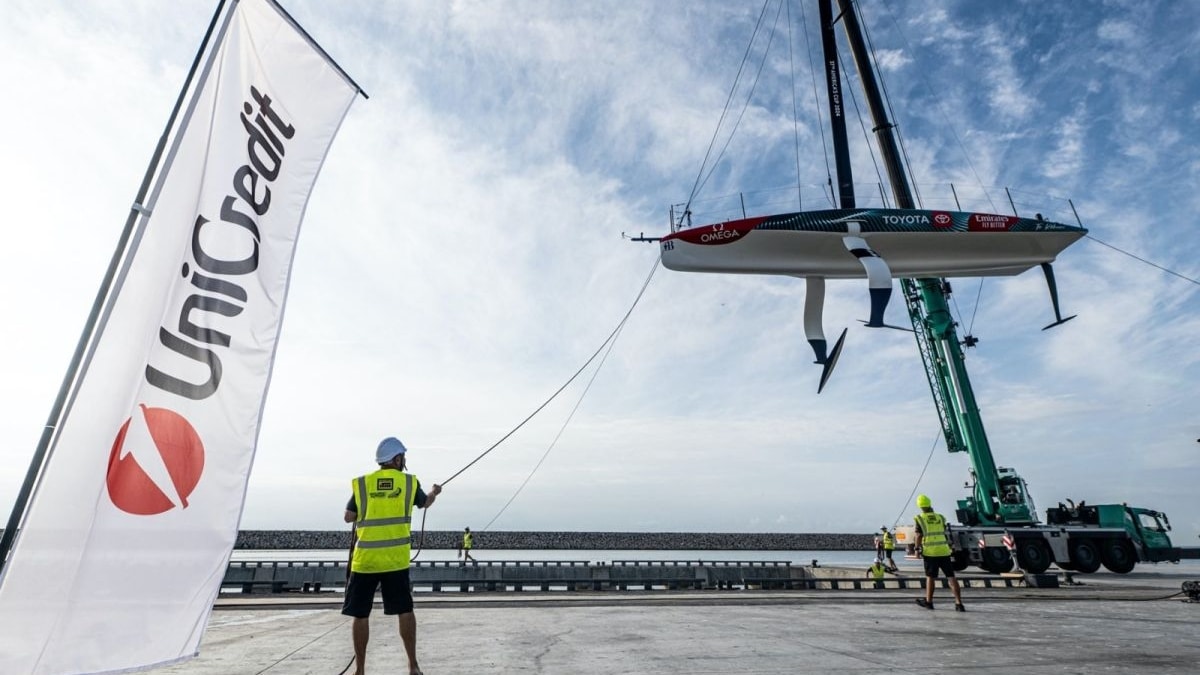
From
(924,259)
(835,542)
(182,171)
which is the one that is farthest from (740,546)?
(182,171)

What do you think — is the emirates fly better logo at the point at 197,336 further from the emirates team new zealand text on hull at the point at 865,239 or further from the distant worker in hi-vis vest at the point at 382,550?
the emirates team new zealand text on hull at the point at 865,239

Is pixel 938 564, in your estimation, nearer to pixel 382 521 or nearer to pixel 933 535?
pixel 933 535

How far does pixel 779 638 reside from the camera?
7.23 metres

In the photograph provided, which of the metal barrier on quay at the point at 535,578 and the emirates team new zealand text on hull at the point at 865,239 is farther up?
the emirates team new zealand text on hull at the point at 865,239

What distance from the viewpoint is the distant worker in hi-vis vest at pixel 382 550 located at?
5016 mm

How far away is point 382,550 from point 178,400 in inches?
87.6

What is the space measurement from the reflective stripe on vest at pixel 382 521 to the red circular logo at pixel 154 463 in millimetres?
1829

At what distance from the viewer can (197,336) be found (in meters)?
3.54

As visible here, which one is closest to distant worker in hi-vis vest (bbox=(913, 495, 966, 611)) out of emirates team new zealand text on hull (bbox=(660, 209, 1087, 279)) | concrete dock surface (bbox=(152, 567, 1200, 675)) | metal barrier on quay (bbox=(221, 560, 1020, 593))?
concrete dock surface (bbox=(152, 567, 1200, 675))

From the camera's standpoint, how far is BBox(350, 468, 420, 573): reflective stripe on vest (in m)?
5.07

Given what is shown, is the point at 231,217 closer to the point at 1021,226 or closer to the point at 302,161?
the point at 302,161

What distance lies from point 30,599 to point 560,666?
397cm

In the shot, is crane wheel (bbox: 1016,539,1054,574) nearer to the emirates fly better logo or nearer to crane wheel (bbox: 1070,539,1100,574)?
crane wheel (bbox: 1070,539,1100,574)

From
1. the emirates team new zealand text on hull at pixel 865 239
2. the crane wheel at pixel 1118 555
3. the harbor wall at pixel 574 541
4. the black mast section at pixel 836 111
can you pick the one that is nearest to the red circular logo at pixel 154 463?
the emirates team new zealand text on hull at pixel 865 239
